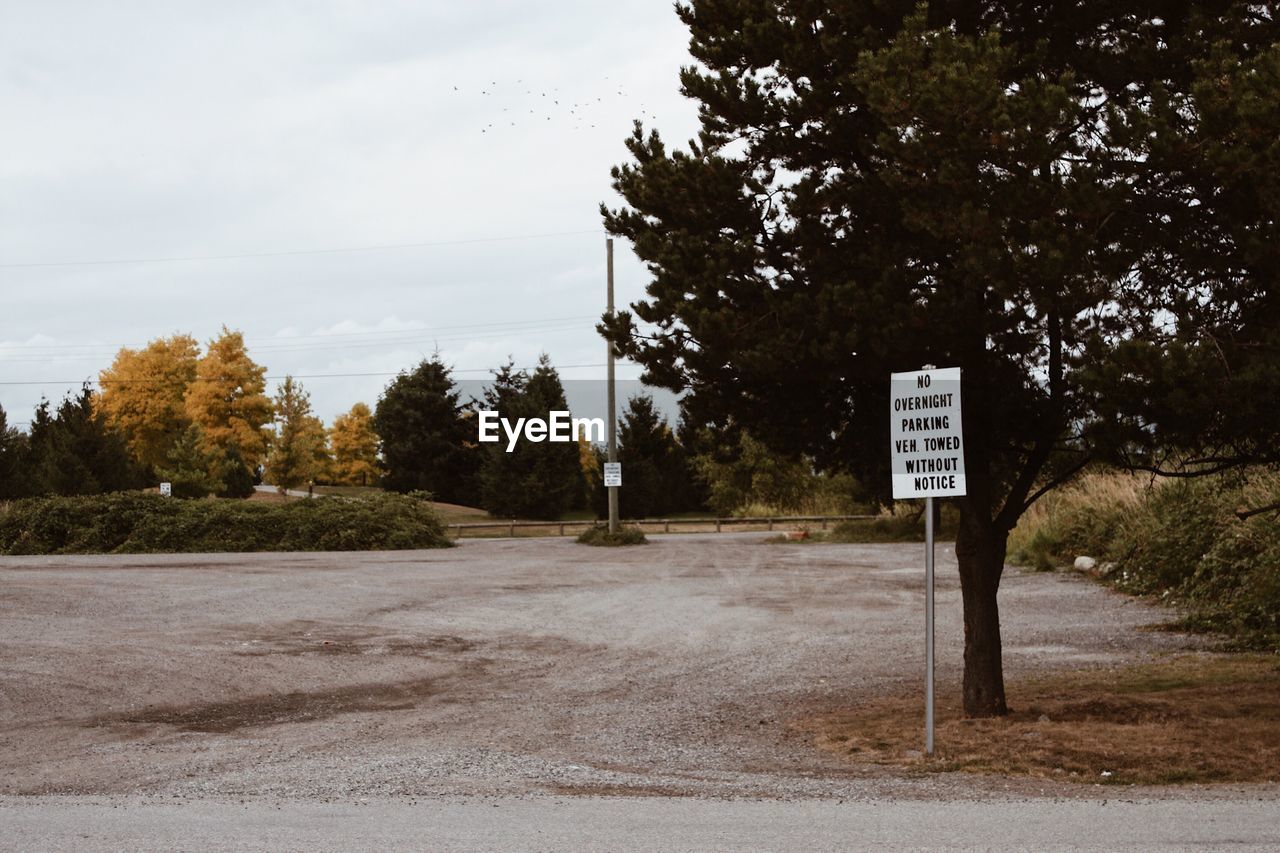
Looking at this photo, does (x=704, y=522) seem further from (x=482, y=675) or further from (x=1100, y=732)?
(x=1100, y=732)

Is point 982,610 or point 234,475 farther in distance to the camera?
point 234,475

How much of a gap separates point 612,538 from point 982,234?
2874cm

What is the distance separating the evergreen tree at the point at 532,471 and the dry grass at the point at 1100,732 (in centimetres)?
5121

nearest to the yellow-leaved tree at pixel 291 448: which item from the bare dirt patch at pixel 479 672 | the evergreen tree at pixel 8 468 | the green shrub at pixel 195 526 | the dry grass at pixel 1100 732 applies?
the evergreen tree at pixel 8 468

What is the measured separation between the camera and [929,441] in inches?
331

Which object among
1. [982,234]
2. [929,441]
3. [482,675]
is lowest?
[482,675]

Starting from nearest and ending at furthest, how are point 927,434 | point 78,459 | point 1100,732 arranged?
point 927,434, point 1100,732, point 78,459

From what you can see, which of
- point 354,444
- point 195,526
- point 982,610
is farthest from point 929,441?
point 354,444

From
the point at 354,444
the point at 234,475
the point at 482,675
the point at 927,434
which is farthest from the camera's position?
the point at 354,444

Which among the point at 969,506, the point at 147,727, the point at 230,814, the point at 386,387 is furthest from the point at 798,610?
the point at 386,387

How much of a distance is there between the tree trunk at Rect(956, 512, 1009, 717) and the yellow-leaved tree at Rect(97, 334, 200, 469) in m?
62.6

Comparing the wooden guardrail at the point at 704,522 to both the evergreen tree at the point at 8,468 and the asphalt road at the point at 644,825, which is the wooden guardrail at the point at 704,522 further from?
the asphalt road at the point at 644,825

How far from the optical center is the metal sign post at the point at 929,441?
8266 millimetres

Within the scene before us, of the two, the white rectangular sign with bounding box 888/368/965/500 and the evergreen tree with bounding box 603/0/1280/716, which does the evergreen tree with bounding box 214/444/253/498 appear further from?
the white rectangular sign with bounding box 888/368/965/500
